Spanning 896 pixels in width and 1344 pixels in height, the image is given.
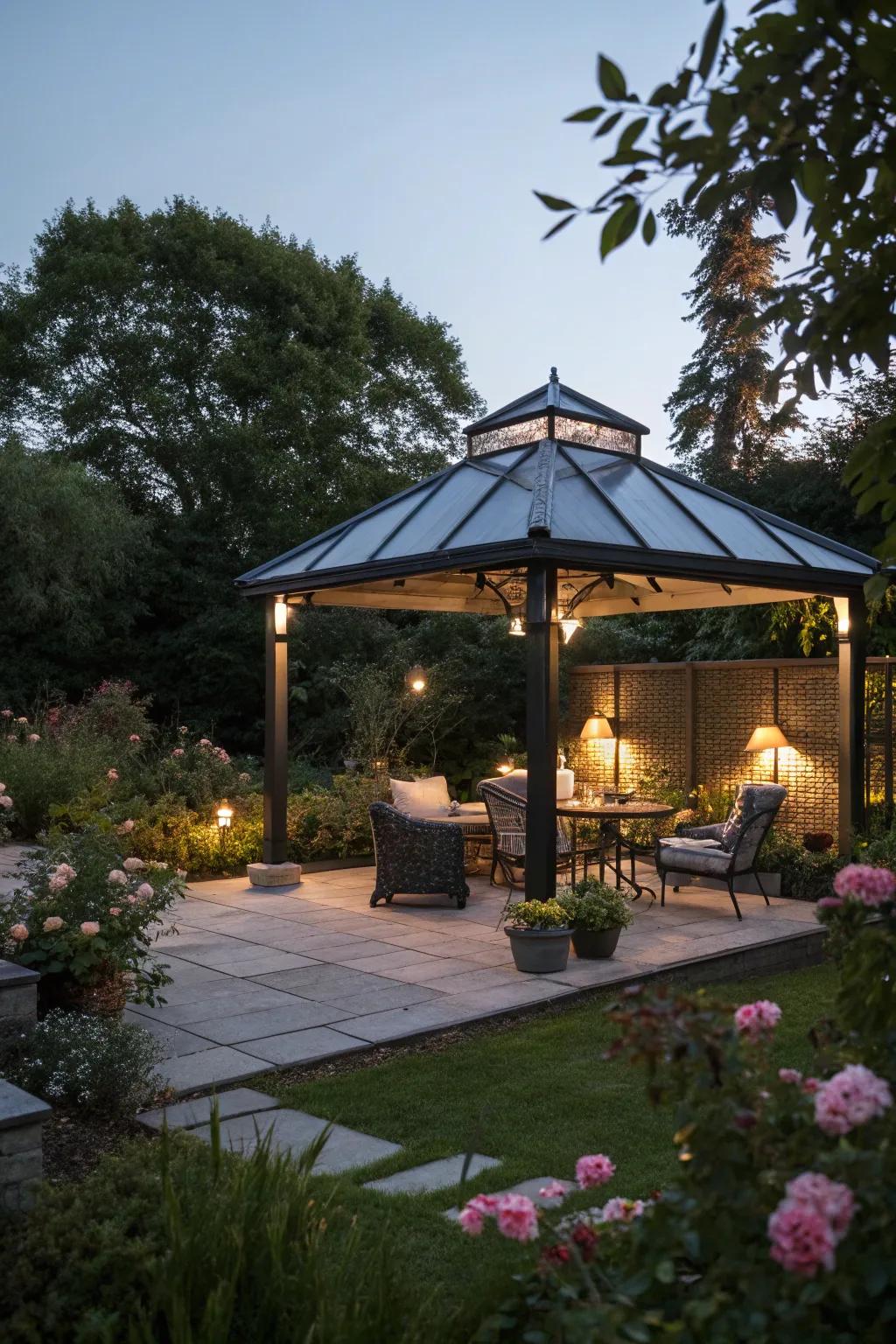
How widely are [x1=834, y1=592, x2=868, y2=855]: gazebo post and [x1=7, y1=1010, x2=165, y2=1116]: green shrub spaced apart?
670cm

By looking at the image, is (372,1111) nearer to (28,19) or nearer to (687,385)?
(28,19)

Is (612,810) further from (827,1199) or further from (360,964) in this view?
(827,1199)

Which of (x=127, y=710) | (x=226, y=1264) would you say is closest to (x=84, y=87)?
(x=127, y=710)

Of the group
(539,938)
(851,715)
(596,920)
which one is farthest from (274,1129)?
(851,715)

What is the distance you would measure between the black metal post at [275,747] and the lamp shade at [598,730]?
Answer: 12.1ft

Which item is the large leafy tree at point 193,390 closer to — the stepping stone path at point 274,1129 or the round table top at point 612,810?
the round table top at point 612,810

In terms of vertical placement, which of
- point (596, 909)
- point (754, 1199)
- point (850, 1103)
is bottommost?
point (596, 909)

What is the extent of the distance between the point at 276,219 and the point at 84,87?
36.9ft

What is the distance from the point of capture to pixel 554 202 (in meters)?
1.65

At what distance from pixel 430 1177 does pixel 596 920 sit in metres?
3.32

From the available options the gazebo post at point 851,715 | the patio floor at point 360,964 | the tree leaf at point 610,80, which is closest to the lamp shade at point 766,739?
the gazebo post at point 851,715

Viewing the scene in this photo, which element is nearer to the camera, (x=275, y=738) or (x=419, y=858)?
(x=419, y=858)

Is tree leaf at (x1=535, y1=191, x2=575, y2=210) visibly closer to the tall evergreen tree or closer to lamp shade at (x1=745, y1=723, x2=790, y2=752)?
lamp shade at (x1=745, y1=723, x2=790, y2=752)

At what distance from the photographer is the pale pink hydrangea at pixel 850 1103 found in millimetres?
1372
